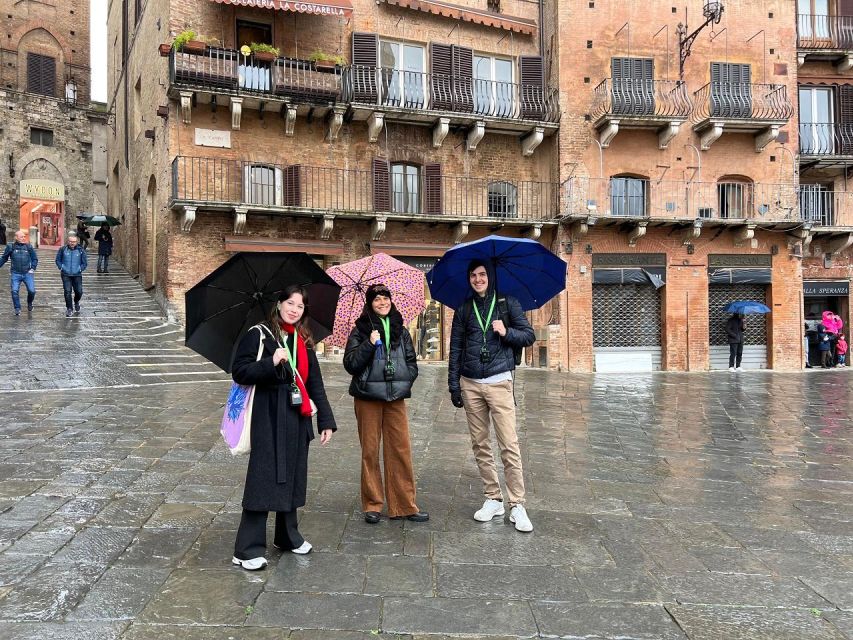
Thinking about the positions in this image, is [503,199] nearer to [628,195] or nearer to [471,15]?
[628,195]

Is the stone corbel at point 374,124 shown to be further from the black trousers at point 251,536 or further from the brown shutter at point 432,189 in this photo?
the black trousers at point 251,536

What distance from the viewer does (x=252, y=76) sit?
17.0 metres

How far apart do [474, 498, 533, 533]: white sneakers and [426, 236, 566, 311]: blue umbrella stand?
1.52 m

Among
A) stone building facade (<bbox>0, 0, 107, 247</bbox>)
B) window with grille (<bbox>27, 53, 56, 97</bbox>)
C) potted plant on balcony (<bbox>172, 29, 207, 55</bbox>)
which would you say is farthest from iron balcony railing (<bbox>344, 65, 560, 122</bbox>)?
window with grille (<bbox>27, 53, 56, 97</bbox>)

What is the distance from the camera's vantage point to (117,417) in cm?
834

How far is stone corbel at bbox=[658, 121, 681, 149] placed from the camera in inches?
744

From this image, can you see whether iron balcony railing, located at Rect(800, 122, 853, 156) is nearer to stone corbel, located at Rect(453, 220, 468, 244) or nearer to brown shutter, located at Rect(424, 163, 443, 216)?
stone corbel, located at Rect(453, 220, 468, 244)

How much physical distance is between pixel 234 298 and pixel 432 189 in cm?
1537

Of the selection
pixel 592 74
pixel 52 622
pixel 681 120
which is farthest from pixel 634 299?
pixel 52 622

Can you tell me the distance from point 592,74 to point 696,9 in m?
3.75

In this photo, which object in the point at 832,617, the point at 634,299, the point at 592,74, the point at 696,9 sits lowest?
the point at 832,617

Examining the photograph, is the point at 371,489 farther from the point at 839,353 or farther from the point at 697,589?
the point at 839,353

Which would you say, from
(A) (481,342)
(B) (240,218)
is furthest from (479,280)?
(B) (240,218)

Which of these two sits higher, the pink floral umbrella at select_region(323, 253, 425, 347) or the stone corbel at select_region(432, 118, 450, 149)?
the stone corbel at select_region(432, 118, 450, 149)
